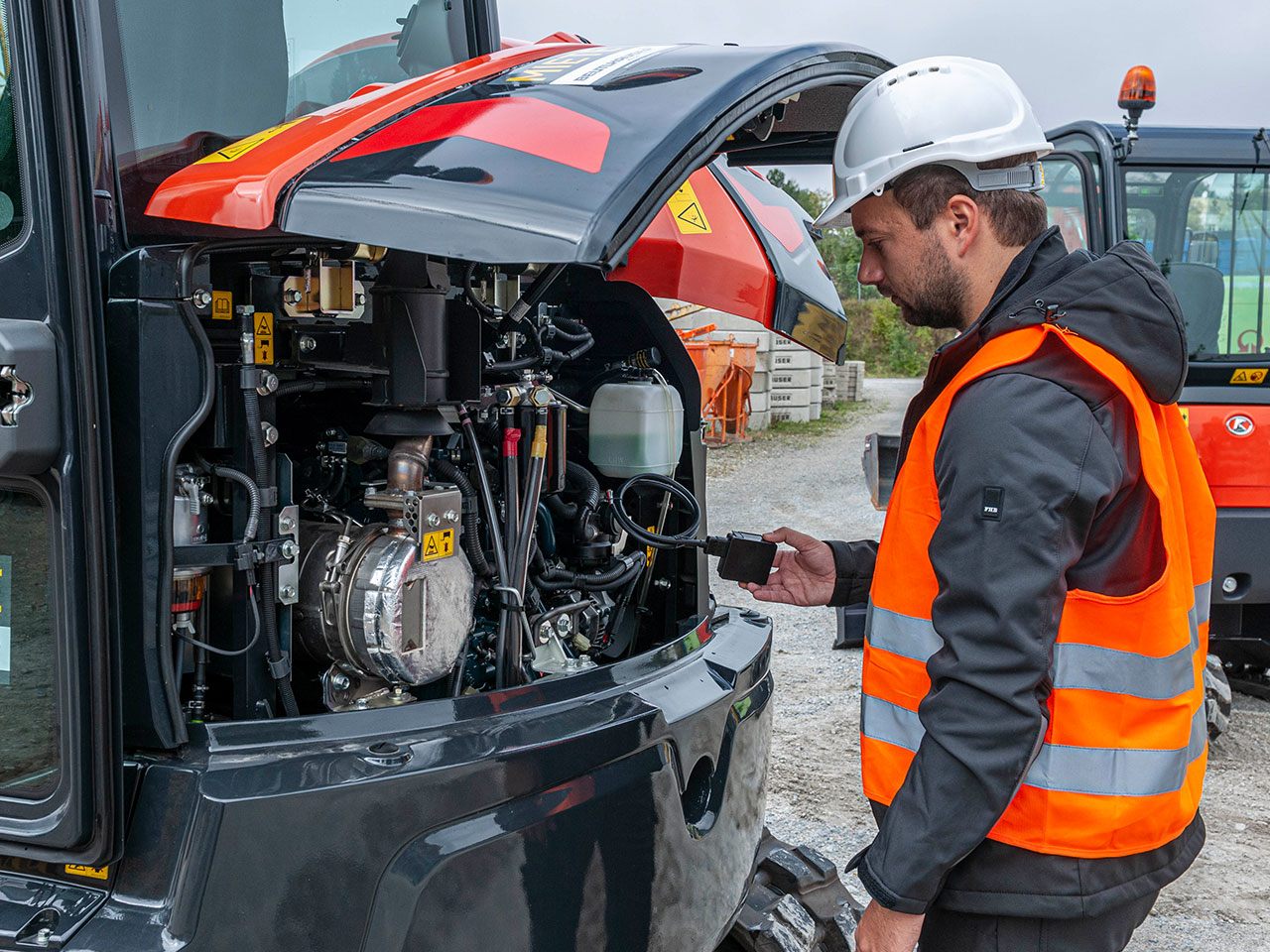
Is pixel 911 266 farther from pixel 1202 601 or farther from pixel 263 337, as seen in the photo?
pixel 263 337

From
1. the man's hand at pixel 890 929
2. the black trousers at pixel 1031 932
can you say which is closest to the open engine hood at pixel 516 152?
the man's hand at pixel 890 929

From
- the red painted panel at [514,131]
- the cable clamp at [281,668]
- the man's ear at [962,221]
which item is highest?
the red painted panel at [514,131]

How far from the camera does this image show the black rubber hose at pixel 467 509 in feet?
7.36

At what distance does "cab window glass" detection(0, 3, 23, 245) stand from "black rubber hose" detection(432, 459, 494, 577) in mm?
864

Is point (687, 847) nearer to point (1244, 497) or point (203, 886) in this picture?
point (203, 886)

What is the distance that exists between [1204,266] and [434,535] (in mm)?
4830

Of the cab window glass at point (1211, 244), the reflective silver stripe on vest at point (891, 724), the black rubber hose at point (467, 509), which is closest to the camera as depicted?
the reflective silver stripe on vest at point (891, 724)

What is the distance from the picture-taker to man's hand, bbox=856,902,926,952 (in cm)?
168

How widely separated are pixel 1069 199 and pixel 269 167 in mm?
5027

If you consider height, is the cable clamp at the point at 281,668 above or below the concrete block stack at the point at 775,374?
above

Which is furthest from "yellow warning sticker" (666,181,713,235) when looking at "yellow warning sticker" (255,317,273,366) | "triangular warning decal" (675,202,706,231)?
"yellow warning sticker" (255,317,273,366)

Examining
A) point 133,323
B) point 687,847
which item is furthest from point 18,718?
point 687,847

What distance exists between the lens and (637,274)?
2.74 metres

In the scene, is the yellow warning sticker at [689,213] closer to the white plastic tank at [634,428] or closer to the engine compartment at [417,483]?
the engine compartment at [417,483]
